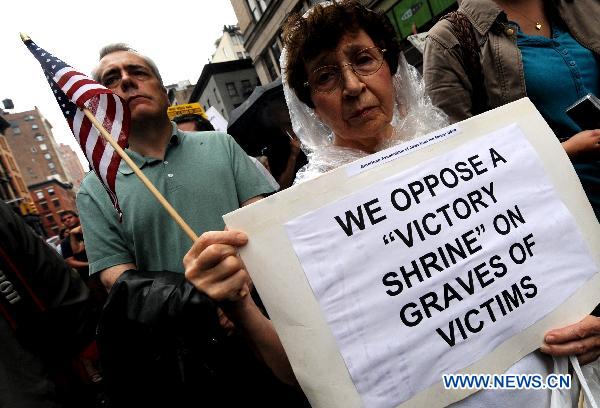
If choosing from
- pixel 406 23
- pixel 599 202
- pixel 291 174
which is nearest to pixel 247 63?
pixel 406 23

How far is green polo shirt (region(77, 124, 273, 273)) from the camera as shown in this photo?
1701mm

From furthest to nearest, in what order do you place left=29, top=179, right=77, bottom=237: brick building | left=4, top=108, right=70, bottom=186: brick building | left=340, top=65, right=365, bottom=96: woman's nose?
left=4, top=108, right=70, bottom=186: brick building < left=29, top=179, right=77, bottom=237: brick building < left=340, top=65, right=365, bottom=96: woman's nose

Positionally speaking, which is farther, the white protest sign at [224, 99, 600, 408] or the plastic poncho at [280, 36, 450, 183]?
the plastic poncho at [280, 36, 450, 183]

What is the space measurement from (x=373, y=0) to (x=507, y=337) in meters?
16.3

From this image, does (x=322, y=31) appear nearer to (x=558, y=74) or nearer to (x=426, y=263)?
(x=426, y=263)

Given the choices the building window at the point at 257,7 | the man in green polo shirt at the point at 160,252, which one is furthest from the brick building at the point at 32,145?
the man in green polo shirt at the point at 160,252

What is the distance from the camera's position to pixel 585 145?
4.94ft

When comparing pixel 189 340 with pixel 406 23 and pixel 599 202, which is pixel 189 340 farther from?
pixel 406 23

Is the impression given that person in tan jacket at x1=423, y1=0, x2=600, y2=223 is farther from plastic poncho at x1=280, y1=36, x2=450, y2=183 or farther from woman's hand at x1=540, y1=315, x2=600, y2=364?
woman's hand at x1=540, y1=315, x2=600, y2=364

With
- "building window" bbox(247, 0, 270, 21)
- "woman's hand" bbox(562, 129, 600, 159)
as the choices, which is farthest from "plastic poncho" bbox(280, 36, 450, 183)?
"building window" bbox(247, 0, 270, 21)

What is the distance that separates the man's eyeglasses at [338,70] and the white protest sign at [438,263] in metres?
0.52

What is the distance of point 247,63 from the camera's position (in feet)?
120

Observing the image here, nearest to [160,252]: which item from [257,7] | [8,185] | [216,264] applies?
[216,264]

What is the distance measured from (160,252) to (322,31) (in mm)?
1171
